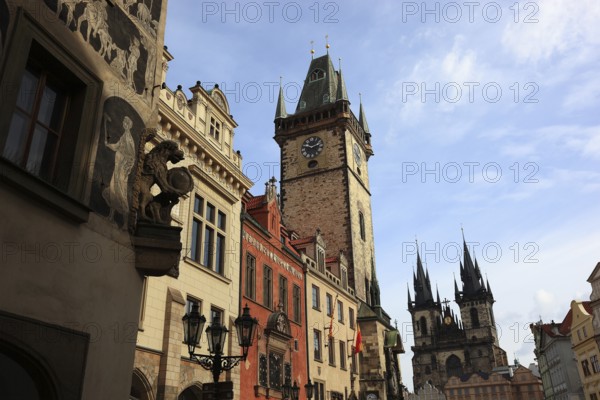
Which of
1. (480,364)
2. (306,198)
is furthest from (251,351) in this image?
(480,364)

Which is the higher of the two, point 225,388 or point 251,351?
point 251,351

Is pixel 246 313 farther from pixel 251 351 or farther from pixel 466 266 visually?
pixel 466 266

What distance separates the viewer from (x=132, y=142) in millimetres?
7863

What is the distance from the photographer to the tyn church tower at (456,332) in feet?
389

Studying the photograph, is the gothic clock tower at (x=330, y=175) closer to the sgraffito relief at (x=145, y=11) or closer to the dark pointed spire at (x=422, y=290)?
the sgraffito relief at (x=145, y=11)

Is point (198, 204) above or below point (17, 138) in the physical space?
above

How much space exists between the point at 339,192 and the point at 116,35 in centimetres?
3712

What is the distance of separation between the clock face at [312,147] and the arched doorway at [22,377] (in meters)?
41.2

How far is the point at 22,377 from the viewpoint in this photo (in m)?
6.83

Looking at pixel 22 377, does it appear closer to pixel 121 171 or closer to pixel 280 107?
pixel 121 171

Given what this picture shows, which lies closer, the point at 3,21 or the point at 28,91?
the point at 3,21

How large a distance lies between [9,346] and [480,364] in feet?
414

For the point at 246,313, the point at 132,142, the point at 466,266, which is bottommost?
the point at 246,313

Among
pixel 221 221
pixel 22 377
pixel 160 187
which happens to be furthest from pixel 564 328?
pixel 22 377
